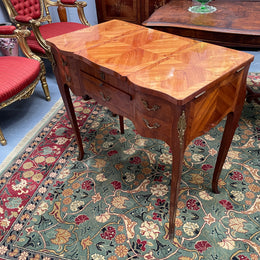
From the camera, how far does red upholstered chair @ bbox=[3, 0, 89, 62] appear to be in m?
2.79

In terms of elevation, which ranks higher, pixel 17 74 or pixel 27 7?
pixel 27 7

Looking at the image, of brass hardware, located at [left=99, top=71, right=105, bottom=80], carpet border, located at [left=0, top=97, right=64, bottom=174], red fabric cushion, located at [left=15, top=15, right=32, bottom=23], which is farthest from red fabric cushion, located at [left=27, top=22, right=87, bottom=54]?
brass hardware, located at [left=99, top=71, right=105, bottom=80]

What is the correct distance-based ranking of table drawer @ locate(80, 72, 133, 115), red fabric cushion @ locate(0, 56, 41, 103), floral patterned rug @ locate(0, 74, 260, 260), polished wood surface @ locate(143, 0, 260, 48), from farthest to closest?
1. red fabric cushion @ locate(0, 56, 41, 103)
2. polished wood surface @ locate(143, 0, 260, 48)
3. floral patterned rug @ locate(0, 74, 260, 260)
4. table drawer @ locate(80, 72, 133, 115)

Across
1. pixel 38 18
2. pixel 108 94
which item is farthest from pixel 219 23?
pixel 38 18

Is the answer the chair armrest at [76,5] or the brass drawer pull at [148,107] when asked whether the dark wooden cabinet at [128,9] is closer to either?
the chair armrest at [76,5]

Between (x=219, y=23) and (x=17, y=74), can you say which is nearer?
(x=219, y=23)

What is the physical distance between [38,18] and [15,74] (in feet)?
4.35

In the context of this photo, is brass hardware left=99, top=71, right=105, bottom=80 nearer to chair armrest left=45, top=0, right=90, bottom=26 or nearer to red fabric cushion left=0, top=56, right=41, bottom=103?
red fabric cushion left=0, top=56, right=41, bottom=103

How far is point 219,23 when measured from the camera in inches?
79.0

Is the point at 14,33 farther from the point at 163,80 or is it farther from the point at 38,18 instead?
the point at 163,80

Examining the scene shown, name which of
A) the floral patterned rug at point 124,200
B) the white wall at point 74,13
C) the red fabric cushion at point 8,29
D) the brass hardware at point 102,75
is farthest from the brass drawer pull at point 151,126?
the white wall at point 74,13

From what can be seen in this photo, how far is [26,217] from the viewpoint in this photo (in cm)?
177

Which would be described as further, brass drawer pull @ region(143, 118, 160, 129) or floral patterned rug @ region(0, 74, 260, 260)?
floral patterned rug @ region(0, 74, 260, 260)

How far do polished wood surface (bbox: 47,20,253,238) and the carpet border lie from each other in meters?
1.02
